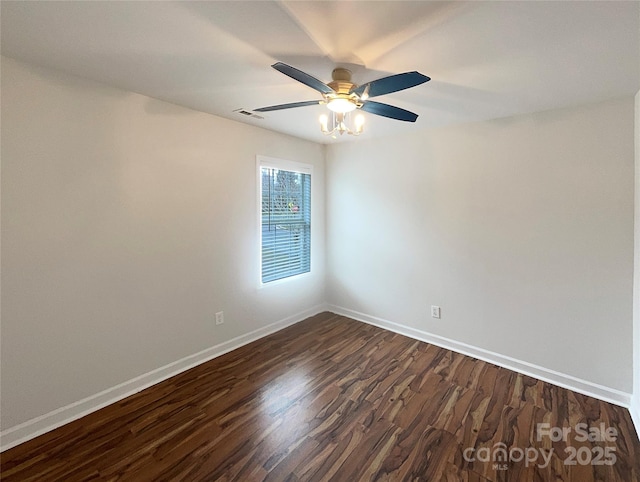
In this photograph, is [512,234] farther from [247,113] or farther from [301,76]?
[247,113]

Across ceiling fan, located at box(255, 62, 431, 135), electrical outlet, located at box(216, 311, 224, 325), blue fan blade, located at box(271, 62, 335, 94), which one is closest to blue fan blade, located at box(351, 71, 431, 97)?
ceiling fan, located at box(255, 62, 431, 135)

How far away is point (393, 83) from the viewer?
1.60 m

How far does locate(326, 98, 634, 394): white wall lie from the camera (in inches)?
94.3

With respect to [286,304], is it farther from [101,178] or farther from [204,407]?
[101,178]

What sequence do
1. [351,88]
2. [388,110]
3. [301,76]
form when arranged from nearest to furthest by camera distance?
1. [301,76]
2. [351,88]
3. [388,110]

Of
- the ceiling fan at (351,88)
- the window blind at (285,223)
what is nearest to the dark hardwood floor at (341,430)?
the window blind at (285,223)

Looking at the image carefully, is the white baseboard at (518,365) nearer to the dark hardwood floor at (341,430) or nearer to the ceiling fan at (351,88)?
the dark hardwood floor at (341,430)

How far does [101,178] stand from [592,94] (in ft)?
12.5

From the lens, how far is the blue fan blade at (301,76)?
1445 mm

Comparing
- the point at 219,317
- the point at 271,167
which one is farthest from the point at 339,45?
the point at 219,317

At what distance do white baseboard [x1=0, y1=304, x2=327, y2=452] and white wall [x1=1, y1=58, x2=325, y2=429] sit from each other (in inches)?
2.0

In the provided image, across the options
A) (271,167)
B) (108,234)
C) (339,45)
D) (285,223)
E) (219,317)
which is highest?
(339,45)

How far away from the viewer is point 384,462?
183cm

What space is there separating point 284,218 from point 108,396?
2.45m
